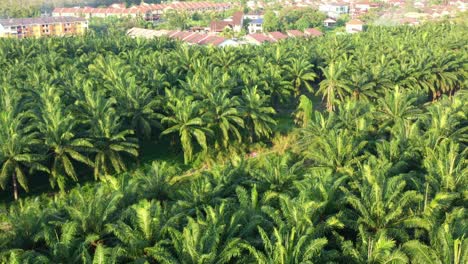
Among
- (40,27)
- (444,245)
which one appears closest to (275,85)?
(444,245)

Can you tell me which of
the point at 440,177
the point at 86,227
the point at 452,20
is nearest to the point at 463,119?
the point at 440,177

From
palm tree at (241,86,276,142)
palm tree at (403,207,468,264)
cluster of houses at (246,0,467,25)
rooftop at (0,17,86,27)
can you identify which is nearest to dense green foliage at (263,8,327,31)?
cluster of houses at (246,0,467,25)

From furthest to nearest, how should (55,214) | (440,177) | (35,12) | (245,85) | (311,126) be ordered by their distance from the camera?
(35,12) → (245,85) → (311,126) → (440,177) → (55,214)

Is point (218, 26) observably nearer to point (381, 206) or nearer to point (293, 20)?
point (293, 20)

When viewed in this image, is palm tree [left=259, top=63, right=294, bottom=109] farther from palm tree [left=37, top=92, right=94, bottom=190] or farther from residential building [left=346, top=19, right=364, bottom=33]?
residential building [left=346, top=19, right=364, bottom=33]

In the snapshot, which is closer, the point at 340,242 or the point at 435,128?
the point at 340,242

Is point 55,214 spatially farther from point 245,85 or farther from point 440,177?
point 245,85

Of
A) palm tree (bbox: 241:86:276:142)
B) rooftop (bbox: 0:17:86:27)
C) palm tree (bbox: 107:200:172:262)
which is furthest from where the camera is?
rooftop (bbox: 0:17:86:27)

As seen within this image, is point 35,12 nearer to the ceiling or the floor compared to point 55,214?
nearer to the ceiling
